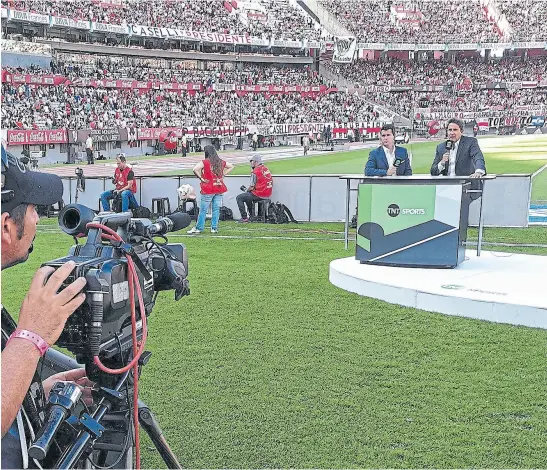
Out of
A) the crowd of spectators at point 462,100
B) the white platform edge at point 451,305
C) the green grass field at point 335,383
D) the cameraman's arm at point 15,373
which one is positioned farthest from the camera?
the crowd of spectators at point 462,100

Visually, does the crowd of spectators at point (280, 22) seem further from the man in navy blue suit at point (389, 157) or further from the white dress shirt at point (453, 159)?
the white dress shirt at point (453, 159)

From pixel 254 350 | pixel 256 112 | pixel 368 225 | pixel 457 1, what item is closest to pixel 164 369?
pixel 254 350

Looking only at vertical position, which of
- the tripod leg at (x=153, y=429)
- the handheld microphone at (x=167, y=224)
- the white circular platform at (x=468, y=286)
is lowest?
the white circular platform at (x=468, y=286)

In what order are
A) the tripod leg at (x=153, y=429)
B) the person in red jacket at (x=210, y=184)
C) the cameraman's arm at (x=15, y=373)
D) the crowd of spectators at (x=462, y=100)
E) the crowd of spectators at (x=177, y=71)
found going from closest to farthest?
1. the cameraman's arm at (x=15, y=373)
2. the tripod leg at (x=153, y=429)
3. the person in red jacket at (x=210, y=184)
4. the crowd of spectators at (x=177, y=71)
5. the crowd of spectators at (x=462, y=100)

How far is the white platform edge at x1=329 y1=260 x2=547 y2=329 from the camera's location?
5.15 m

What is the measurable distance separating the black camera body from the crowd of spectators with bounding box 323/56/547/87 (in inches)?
2051

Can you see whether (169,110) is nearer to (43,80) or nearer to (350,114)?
(43,80)

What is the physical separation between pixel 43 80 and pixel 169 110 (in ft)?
25.4

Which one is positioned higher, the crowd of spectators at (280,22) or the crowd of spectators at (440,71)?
the crowd of spectators at (280,22)

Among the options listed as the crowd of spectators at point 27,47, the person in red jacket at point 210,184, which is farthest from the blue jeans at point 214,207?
the crowd of spectators at point 27,47

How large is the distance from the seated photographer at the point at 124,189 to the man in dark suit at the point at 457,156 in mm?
6986

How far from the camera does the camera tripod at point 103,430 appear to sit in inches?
76.9

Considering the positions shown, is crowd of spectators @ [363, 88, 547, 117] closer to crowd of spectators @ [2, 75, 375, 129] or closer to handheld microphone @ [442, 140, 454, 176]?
crowd of spectators @ [2, 75, 375, 129]

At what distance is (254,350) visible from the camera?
4781 mm
